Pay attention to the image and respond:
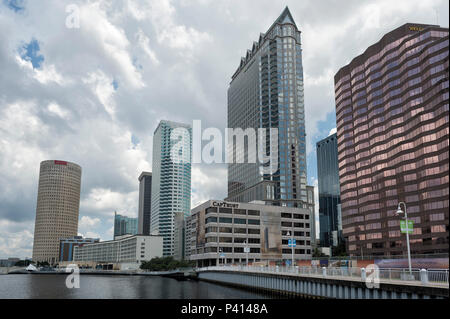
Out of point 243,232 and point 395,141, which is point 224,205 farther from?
point 395,141

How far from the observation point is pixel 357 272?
4359 centimetres

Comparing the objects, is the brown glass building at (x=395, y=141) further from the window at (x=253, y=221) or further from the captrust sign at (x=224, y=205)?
the captrust sign at (x=224, y=205)

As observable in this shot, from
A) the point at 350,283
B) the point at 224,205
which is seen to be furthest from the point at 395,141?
the point at 350,283

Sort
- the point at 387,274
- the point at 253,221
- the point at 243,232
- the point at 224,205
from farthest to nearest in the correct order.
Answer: the point at 253,221, the point at 243,232, the point at 224,205, the point at 387,274

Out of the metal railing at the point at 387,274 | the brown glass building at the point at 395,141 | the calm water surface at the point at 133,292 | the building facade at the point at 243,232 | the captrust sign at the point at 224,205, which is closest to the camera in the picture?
the metal railing at the point at 387,274

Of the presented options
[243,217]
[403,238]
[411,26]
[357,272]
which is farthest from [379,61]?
[357,272]

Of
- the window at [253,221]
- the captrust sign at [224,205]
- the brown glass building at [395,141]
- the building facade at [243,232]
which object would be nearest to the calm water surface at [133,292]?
the building facade at [243,232]

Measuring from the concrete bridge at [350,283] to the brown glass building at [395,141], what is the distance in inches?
2821

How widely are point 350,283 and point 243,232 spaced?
5175 inches

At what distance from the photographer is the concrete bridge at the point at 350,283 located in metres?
31.9

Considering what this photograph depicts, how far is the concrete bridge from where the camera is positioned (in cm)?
3191

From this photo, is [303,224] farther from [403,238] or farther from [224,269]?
[224,269]

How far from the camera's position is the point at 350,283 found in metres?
41.2
